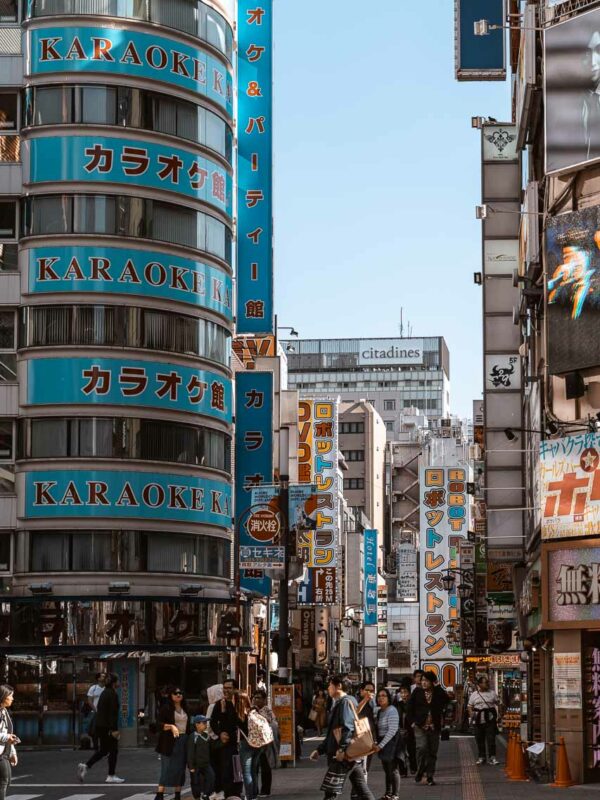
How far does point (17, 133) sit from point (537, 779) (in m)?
32.3

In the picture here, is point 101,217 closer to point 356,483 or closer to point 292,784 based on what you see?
point 292,784

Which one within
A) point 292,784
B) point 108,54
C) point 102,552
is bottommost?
point 292,784

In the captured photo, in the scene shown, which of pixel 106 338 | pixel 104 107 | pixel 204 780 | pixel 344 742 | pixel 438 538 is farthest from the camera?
pixel 438 538

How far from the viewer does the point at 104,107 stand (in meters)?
54.8

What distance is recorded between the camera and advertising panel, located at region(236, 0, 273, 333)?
57.4 m

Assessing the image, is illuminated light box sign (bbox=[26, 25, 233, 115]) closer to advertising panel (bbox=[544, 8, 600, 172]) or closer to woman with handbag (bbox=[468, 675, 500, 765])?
woman with handbag (bbox=[468, 675, 500, 765])

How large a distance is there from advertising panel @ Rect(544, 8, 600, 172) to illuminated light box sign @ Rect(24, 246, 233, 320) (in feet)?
84.9

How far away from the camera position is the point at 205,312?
56938mm

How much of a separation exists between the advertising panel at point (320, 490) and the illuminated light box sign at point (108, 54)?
118 feet

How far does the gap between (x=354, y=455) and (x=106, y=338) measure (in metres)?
115

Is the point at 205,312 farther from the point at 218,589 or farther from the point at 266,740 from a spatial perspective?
the point at 266,740

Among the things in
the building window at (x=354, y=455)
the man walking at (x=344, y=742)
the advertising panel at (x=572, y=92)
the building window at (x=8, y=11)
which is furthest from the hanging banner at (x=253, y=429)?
the building window at (x=354, y=455)

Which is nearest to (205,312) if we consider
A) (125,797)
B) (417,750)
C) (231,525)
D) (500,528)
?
(231,525)

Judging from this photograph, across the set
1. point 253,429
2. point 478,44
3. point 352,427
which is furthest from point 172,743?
point 352,427
